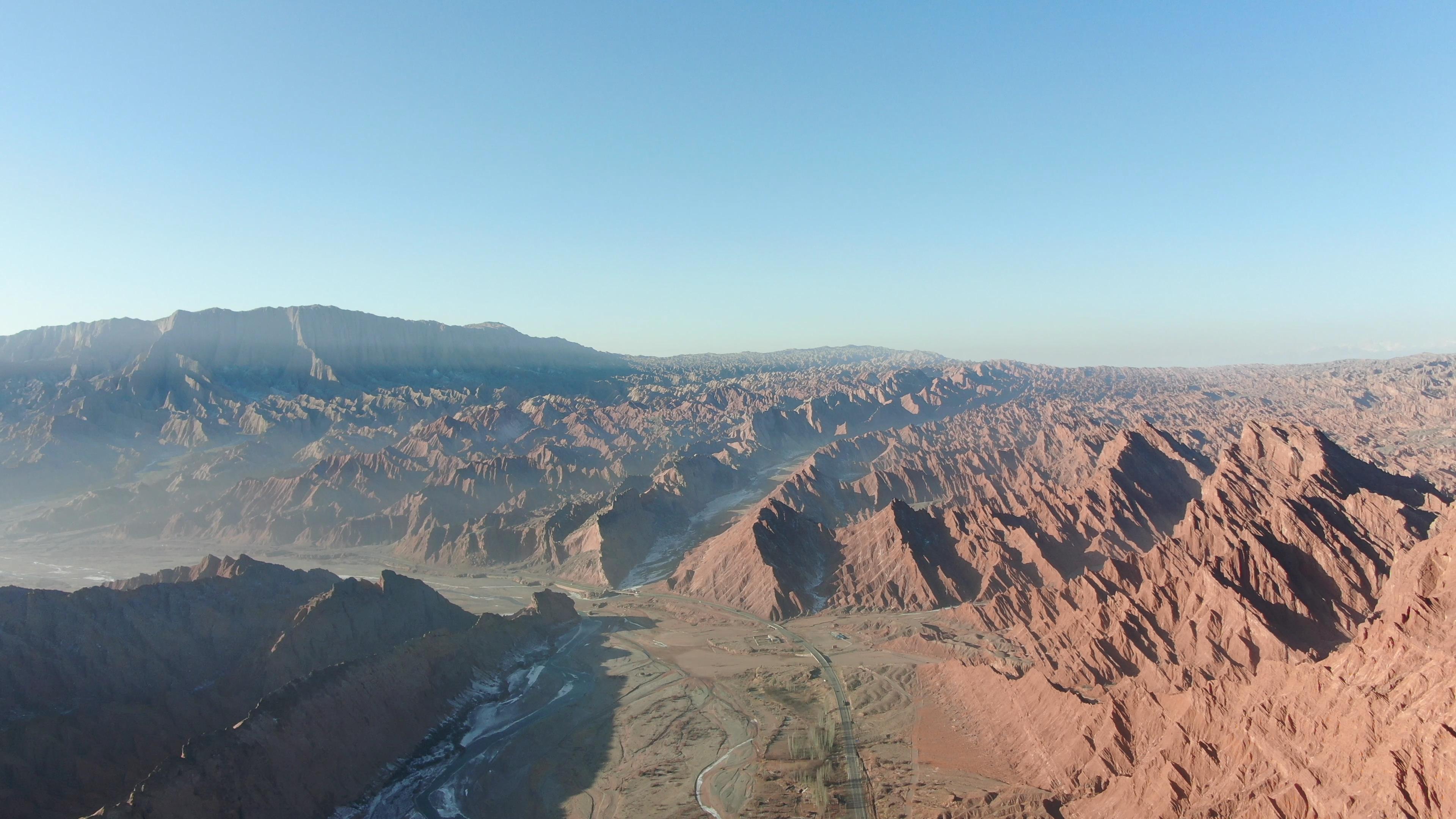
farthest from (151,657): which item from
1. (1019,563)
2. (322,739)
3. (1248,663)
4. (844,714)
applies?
(1248,663)

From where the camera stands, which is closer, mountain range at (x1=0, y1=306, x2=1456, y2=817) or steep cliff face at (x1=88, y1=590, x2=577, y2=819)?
mountain range at (x1=0, y1=306, x2=1456, y2=817)

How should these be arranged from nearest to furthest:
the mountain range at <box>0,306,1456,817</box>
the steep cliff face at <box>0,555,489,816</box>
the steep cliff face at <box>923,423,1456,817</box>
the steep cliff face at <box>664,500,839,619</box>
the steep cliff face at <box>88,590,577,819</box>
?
1. the steep cliff face at <box>923,423,1456,817</box>
2. the mountain range at <box>0,306,1456,817</box>
3. the steep cliff face at <box>88,590,577,819</box>
4. the steep cliff face at <box>0,555,489,816</box>
5. the steep cliff face at <box>664,500,839,619</box>

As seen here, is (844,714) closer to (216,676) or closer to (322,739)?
(322,739)

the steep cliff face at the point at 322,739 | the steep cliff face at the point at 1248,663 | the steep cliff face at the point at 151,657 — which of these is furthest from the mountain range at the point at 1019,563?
the steep cliff face at the point at 322,739

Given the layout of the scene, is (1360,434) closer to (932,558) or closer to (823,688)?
(932,558)

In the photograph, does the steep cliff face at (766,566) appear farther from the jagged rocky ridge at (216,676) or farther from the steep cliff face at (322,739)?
the steep cliff face at (322,739)

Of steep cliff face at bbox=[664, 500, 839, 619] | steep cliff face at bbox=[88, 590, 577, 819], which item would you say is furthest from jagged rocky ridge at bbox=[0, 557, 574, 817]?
steep cliff face at bbox=[664, 500, 839, 619]

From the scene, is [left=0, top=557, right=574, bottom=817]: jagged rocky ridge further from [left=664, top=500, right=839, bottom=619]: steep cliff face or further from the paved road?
[left=664, top=500, right=839, bottom=619]: steep cliff face
